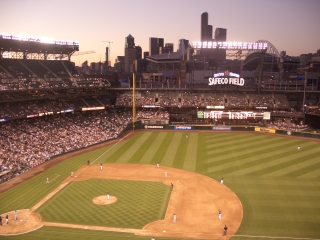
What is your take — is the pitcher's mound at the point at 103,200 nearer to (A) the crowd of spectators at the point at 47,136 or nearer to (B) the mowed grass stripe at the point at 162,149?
(A) the crowd of spectators at the point at 47,136

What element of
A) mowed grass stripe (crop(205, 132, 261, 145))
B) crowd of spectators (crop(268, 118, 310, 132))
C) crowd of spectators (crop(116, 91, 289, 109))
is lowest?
mowed grass stripe (crop(205, 132, 261, 145))

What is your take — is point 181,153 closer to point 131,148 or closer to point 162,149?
point 162,149

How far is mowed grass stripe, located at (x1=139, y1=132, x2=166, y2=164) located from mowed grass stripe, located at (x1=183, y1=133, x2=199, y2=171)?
195 inches

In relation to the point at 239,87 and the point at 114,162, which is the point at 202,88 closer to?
the point at 239,87

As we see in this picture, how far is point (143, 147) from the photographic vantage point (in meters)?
49.1

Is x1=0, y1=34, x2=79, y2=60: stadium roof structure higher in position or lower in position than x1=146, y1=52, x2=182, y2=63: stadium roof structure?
lower

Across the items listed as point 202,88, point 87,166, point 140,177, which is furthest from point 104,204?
point 202,88

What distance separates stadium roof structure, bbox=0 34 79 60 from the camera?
5249 cm

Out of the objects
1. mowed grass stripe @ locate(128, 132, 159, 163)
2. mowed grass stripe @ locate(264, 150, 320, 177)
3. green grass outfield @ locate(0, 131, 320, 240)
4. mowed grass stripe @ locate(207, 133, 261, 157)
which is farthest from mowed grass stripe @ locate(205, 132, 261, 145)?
mowed grass stripe @ locate(264, 150, 320, 177)

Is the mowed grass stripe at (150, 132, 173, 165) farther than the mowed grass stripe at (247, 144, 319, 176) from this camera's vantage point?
Yes

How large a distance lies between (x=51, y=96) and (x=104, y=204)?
35166 mm

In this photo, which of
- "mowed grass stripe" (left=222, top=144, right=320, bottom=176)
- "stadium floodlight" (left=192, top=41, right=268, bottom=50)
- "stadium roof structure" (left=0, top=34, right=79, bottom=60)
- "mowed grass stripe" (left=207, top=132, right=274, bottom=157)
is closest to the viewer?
"mowed grass stripe" (left=222, top=144, right=320, bottom=176)

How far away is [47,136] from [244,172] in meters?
30.9

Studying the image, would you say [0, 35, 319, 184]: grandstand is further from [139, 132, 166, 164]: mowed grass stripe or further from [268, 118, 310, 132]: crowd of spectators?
[139, 132, 166, 164]: mowed grass stripe
